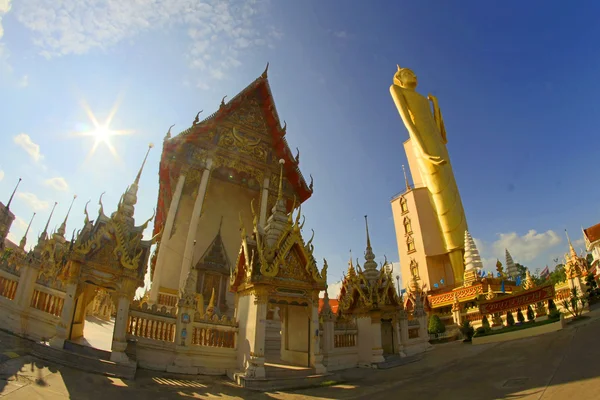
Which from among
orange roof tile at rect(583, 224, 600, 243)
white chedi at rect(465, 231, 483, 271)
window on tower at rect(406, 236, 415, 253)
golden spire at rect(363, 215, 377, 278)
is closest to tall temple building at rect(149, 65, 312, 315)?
golden spire at rect(363, 215, 377, 278)

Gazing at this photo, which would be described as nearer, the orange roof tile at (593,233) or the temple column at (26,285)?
the temple column at (26,285)

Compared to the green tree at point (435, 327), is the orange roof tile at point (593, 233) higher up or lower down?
→ higher up

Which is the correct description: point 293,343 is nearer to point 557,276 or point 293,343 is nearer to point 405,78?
point 405,78

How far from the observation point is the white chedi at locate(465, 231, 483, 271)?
2648 centimetres

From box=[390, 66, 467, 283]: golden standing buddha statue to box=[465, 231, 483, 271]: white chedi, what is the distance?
2.75m

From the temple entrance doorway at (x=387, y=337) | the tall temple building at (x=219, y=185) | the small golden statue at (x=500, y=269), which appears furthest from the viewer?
the small golden statue at (x=500, y=269)

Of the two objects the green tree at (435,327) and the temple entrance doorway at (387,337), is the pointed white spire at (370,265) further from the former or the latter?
the green tree at (435,327)

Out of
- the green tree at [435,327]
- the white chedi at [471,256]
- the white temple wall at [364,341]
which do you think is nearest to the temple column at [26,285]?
the white temple wall at [364,341]

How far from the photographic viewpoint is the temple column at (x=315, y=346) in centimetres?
798

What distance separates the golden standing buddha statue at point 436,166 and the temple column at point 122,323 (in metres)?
30.3

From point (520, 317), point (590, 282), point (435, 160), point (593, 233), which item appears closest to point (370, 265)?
point (520, 317)

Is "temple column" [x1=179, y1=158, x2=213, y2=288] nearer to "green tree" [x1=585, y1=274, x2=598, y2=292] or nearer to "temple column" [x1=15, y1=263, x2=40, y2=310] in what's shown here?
"temple column" [x1=15, y1=263, x2=40, y2=310]

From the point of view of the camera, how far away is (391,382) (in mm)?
7359

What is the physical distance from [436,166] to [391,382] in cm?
2900
